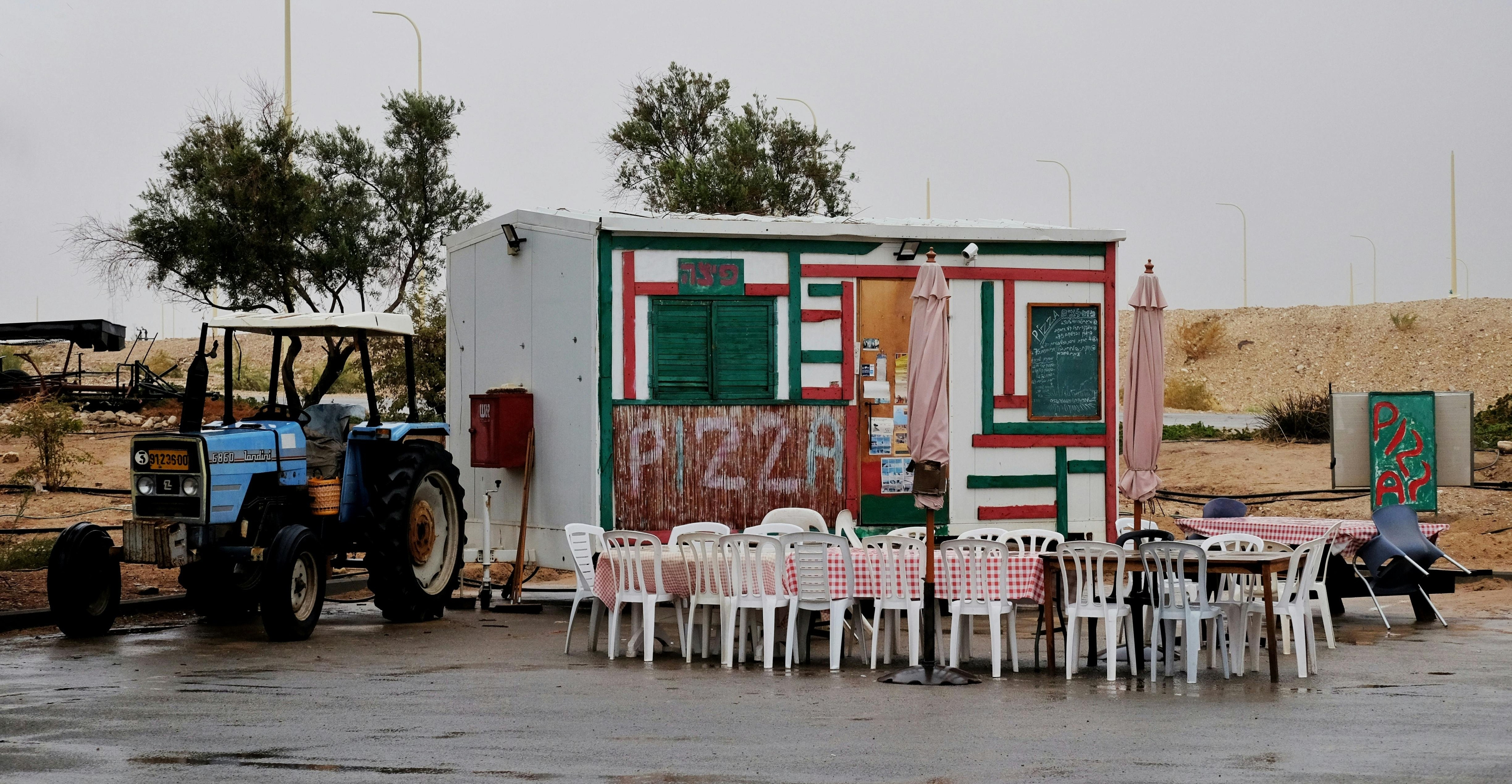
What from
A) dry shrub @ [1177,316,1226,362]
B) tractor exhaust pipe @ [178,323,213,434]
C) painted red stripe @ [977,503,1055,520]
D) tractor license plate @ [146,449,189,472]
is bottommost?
painted red stripe @ [977,503,1055,520]

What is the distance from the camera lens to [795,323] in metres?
12.5

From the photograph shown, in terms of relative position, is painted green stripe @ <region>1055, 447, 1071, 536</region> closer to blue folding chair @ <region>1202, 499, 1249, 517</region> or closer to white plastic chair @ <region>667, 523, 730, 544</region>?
blue folding chair @ <region>1202, 499, 1249, 517</region>

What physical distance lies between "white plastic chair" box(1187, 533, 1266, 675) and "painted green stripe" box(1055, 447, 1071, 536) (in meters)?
2.33

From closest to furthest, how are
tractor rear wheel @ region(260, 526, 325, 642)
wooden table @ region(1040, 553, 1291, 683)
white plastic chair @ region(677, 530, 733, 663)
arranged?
wooden table @ region(1040, 553, 1291, 683), white plastic chair @ region(677, 530, 733, 663), tractor rear wheel @ region(260, 526, 325, 642)

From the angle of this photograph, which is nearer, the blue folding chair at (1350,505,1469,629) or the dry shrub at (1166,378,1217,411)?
the blue folding chair at (1350,505,1469,629)

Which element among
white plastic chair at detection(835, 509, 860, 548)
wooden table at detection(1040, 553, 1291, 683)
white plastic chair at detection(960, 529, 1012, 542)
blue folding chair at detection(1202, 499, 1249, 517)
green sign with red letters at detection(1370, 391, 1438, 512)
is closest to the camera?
wooden table at detection(1040, 553, 1291, 683)

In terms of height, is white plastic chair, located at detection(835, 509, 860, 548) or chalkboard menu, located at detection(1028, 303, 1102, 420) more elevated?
chalkboard menu, located at detection(1028, 303, 1102, 420)

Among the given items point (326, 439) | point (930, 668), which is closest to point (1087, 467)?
point (930, 668)

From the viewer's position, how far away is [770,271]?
12523 millimetres

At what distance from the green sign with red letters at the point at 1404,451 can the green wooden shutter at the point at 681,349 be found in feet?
22.4

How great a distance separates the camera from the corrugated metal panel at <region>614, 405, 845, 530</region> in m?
12.2

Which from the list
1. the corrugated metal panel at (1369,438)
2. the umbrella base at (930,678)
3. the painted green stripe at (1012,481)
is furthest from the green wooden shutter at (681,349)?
the corrugated metal panel at (1369,438)

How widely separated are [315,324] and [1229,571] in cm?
647

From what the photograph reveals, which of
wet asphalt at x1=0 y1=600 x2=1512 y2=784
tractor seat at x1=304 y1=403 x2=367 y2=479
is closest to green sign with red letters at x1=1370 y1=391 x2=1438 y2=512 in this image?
wet asphalt at x1=0 y1=600 x2=1512 y2=784
